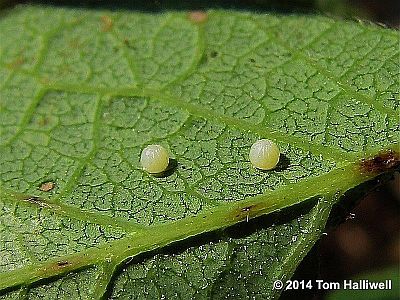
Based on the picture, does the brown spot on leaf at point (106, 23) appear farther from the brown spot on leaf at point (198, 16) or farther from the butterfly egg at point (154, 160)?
the butterfly egg at point (154, 160)

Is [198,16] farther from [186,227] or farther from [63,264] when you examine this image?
[63,264]

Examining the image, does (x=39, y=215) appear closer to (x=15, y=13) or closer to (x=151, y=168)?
(x=151, y=168)

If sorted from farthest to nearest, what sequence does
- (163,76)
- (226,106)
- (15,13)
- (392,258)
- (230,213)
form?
1. (392,258)
2. (15,13)
3. (163,76)
4. (226,106)
5. (230,213)

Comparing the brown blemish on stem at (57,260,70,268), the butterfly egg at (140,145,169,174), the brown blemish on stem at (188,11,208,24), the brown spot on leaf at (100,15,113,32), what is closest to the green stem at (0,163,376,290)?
the brown blemish on stem at (57,260,70,268)

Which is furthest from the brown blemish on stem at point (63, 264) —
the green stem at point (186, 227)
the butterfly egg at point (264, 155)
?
the butterfly egg at point (264, 155)

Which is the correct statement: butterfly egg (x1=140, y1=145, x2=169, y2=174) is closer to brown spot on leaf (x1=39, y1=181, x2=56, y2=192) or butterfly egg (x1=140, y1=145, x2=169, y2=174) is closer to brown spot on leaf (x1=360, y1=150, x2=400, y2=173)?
brown spot on leaf (x1=39, y1=181, x2=56, y2=192)

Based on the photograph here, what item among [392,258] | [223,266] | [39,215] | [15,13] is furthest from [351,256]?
[15,13]

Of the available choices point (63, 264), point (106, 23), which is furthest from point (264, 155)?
point (106, 23)
